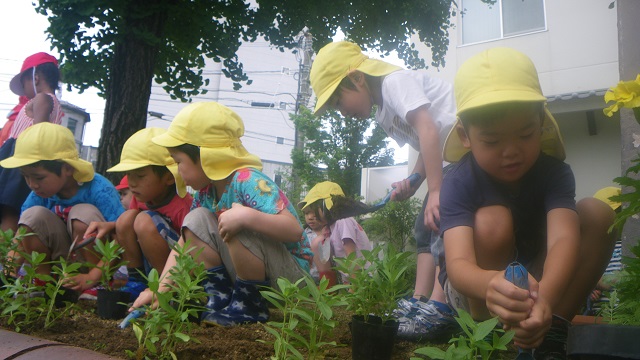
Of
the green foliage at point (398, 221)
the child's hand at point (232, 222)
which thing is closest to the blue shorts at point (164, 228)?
the child's hand at point (232, 222)

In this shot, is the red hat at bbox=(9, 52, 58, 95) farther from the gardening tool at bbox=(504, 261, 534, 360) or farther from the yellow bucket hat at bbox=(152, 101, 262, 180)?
the gardening tool at bbox=(504, 261, 534, 360)

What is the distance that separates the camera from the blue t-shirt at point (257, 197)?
2338 mm

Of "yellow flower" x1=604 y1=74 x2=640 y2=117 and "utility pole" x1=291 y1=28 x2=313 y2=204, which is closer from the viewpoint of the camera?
"yellow flower" x1=604 y1=74 x2=640 y2=117

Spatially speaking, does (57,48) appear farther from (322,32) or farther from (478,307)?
(478,307)

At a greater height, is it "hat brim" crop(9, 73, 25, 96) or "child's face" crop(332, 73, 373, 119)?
"hat brim" crop(9, 73, 25, 96)

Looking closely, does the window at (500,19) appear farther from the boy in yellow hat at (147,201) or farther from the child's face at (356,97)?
the boy in yellow hat at (147,201)

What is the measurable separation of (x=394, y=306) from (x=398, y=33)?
17.4 feet

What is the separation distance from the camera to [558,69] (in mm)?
8594

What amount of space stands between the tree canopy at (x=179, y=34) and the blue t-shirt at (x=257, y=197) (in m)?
2.48

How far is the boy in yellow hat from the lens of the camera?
2941 mm

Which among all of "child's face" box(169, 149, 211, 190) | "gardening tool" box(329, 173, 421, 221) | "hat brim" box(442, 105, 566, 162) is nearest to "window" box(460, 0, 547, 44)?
"gardening tool" box(329, 173, 421, 221)

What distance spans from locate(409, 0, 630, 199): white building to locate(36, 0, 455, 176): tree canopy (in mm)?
→ 1660

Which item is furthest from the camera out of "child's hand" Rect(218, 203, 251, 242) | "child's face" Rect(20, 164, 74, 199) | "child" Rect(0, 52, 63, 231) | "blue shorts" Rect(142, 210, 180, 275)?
"child" Rect(0, 52, 63, 231)

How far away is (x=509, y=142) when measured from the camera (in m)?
1.58
